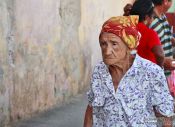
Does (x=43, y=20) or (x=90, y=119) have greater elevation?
(x=43, y=20)

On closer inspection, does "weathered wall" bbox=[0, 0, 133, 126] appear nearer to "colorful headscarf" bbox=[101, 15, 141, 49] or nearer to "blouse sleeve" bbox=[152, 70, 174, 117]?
"colorful headscarf" bbox=[101, 15, 141, 49]

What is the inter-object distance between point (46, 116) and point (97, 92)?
3.78 metres

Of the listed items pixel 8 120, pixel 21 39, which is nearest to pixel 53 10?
pixel 21 39

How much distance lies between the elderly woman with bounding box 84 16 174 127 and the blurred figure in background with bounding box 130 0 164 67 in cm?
189

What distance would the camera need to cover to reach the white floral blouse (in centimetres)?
288

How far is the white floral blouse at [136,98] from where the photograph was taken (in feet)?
9.43

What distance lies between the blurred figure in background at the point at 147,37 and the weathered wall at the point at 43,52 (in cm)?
152

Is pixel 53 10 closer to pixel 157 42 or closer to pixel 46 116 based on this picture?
pixel 46 116

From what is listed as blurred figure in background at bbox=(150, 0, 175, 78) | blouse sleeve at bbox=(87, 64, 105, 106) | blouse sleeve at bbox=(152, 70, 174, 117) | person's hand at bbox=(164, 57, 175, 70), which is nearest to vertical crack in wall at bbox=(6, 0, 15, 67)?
blurred figure in background at bbox=(150, 0, 175, 78)

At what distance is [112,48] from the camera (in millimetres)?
2936

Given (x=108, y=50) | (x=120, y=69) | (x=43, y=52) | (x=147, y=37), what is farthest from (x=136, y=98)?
(x=43, y=52)

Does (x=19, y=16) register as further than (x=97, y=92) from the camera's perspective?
Yes

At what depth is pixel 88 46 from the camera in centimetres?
859

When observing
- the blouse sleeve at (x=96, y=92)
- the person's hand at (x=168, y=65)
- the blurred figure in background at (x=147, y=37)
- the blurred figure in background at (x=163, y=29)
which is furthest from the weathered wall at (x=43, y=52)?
the blouse sleeve at (x=96, y=92)
